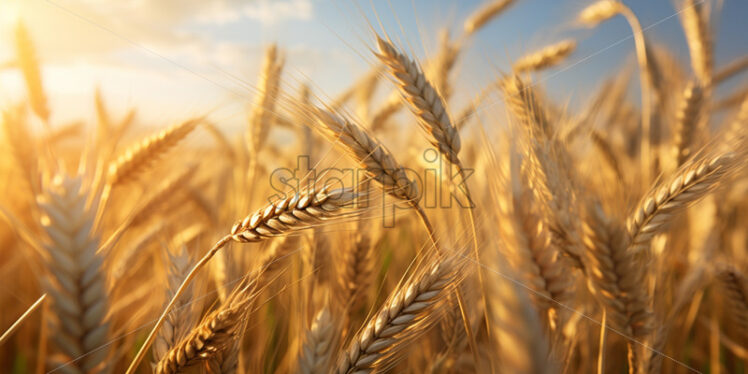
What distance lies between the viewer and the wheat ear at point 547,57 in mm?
2639

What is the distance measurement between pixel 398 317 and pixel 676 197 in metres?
0.87

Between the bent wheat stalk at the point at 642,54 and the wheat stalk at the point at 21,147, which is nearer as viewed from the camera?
the wheat stalk at the point at 21,147

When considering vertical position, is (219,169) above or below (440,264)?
above

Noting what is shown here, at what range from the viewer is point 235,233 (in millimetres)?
983

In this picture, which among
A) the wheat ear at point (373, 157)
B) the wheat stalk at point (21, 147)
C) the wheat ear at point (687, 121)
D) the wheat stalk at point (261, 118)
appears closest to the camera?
the wheat ear at point (373, 157)

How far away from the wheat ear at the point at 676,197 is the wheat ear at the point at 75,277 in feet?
4.84

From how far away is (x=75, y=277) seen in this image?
1.03 m

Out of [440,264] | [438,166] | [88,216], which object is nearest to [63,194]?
[88,216]

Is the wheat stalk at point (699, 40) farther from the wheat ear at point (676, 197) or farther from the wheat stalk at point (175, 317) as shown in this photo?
the wheat stalk at point (175, 317)

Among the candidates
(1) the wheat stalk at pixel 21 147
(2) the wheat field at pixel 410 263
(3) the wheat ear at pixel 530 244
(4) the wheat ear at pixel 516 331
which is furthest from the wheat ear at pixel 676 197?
(1) the wheat stalk at pixel 21 147

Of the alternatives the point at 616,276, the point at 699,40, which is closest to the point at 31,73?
the point at 616,276

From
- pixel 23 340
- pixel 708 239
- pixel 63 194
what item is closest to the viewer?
pixel 63 194

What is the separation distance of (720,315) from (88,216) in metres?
3.67

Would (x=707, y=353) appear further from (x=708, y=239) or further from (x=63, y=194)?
(x=63, y=194)
